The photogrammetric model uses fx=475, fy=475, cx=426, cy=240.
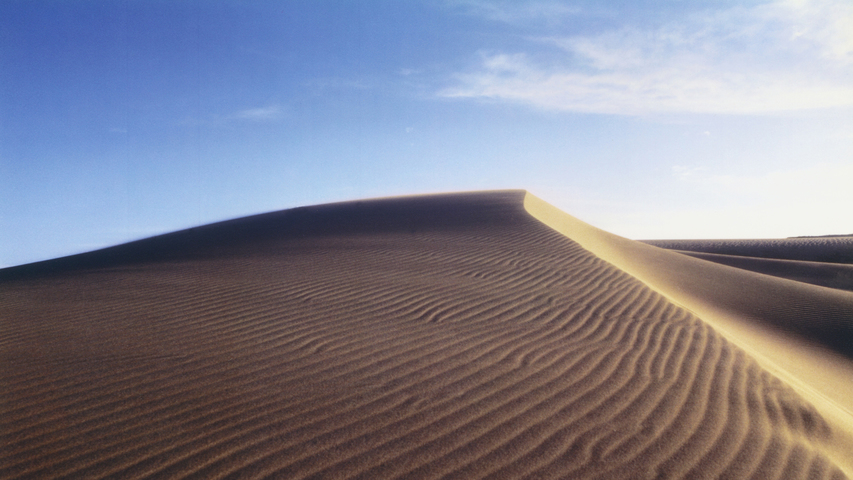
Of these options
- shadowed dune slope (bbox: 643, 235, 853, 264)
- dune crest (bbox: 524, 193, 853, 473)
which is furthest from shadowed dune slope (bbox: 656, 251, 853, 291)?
shadowed dune slope (bbox: 643, 235, 853, 264)

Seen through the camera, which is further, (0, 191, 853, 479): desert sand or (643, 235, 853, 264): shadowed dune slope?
(643, 235, 853, 264): shadowed dune slope

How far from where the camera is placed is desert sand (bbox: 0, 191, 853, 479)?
306 cm

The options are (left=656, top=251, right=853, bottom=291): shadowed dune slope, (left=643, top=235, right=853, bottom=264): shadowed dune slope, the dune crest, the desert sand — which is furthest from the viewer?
(left=643, top=235, right=853, bottom=264): shadowed dune slope

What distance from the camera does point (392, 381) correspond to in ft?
13.3

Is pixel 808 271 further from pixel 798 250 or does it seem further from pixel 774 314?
pixel 798 250

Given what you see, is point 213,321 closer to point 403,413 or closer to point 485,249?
point 403,413

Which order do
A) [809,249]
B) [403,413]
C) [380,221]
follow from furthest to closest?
1. [809,249]
2. [380,221]
3. [403,413]

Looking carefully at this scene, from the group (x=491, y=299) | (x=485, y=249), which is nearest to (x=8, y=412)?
(x=491, y=299)

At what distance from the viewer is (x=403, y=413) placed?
356 centimetres

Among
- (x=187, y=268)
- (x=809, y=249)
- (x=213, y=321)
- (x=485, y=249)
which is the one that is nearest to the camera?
(x=213, y=321)

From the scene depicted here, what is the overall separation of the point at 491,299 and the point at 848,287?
47.9 feet

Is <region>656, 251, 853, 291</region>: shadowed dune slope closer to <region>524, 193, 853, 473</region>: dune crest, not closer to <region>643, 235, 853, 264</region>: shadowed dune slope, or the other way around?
<region>524, 193, 853, 473</region>: dune crest

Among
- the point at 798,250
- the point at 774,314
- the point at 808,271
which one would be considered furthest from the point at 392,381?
the point at 798,250

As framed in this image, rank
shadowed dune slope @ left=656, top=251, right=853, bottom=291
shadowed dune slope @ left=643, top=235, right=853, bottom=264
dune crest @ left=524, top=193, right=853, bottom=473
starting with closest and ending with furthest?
1. dune crest @ left=524, top=193, right=853, bottom=473
2. shadowed dune slope @ left=656, top=251, right=853, bottom=291
3. shadowed dune slope @ left=643, top=235, right=853, bottom=264
